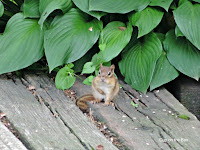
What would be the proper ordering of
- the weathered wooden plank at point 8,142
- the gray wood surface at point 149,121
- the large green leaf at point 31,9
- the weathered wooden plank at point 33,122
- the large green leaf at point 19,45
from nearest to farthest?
the weathered wooden plank at point 8,142
the weathered wooden plank at point 33,122
the gray wood surface at point 149,121
the large green leaf at point 19,45
the large green leaf at point 31,9

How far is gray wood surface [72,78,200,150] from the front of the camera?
277 centimetres

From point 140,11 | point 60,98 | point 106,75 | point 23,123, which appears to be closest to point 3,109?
point 23,123

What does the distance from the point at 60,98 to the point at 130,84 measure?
2.70ft

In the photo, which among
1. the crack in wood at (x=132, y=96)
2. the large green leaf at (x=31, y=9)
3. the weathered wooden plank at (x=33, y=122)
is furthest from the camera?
the large green leaf at (x=31, y=9)

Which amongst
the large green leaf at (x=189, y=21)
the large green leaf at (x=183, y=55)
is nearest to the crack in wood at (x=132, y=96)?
the large green leaf at (x=183, y=55)

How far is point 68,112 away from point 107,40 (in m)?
1.06

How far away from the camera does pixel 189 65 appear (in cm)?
390

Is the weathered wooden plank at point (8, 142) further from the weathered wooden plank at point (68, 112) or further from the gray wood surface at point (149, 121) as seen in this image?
the gray wood surface at point (149, 121)

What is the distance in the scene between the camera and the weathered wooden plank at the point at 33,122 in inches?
102

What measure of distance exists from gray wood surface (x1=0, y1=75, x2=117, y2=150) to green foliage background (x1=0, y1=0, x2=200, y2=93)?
0.76 ft

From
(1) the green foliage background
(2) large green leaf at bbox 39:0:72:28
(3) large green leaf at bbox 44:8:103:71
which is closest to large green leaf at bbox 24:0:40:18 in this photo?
(1) the green foliage background

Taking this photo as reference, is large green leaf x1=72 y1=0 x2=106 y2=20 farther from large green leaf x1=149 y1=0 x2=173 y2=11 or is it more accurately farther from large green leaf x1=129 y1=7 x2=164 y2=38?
large green leaf x1=149 y1=0 x2=173 y2=11

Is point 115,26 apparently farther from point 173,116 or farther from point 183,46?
point 173,116

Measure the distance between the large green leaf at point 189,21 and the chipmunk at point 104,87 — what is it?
821mm
